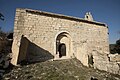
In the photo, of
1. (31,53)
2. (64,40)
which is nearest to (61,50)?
(64,40)

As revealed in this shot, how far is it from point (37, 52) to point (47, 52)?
36.2 inches

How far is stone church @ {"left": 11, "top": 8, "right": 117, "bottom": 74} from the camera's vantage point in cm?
1024

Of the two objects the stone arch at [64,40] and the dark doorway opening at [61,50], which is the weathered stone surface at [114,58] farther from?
the dark doorway opening at [61,50]

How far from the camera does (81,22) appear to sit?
13797 mm

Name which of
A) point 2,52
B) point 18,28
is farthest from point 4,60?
point 18,28

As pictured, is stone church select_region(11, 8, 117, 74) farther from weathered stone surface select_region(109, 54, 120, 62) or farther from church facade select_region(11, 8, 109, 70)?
weathered stone surface select_region(109, 54, 120, 62)

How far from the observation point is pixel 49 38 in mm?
11781

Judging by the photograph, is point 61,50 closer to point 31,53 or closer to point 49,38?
point 49,38

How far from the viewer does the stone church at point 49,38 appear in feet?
33.6

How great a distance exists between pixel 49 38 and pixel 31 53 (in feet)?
6.88

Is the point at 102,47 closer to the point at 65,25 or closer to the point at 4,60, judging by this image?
the point at 65,25

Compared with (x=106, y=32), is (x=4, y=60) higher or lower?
lower

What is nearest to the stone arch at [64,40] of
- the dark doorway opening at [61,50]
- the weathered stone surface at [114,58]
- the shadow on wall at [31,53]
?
the dark doorway opening at [61,50]

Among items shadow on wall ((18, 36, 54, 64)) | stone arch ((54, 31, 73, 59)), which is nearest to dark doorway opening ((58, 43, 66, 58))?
stone arch ((54, 31, 73, 59))
